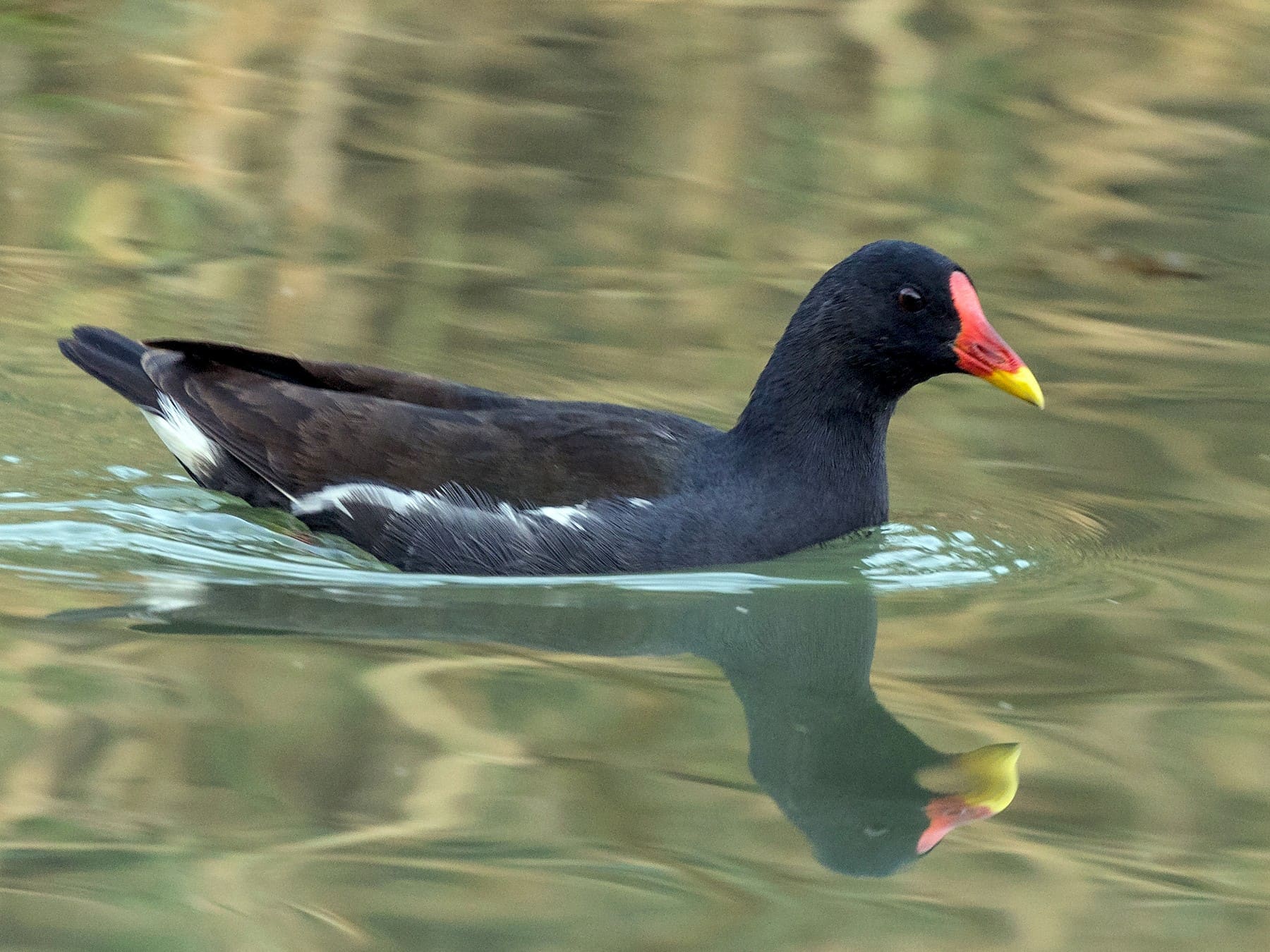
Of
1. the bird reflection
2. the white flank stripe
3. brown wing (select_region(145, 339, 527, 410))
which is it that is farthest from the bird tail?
the bird reflection

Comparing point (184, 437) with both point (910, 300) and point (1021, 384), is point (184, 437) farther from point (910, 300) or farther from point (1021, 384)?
point (1021, 384)

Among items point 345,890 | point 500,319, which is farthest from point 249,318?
point 345,890

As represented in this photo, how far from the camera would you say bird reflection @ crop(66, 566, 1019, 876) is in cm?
387

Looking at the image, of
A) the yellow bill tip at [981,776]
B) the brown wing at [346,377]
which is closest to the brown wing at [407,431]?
the brown wing at [346,377]

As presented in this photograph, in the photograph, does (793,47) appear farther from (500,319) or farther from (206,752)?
(206,752)

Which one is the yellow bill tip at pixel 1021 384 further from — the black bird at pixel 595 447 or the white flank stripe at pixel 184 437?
the white flank stripe at pixel 184 437

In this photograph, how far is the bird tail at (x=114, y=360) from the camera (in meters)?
5.93

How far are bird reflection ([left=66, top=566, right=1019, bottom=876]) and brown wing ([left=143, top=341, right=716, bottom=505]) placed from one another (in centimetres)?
35

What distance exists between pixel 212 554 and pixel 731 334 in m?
3.05

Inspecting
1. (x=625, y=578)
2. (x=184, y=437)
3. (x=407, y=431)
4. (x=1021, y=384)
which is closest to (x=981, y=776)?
(x=625, y=578)

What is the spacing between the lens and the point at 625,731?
13.6 feet

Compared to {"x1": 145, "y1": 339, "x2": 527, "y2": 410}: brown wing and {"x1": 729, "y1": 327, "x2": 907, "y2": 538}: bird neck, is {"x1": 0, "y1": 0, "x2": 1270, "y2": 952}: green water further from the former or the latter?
{"x1": 145, "y1": 339, "x2": 527, "y2": 410}: brown wing

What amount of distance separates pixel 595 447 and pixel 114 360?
65.6 inches

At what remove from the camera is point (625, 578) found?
5219 mm
